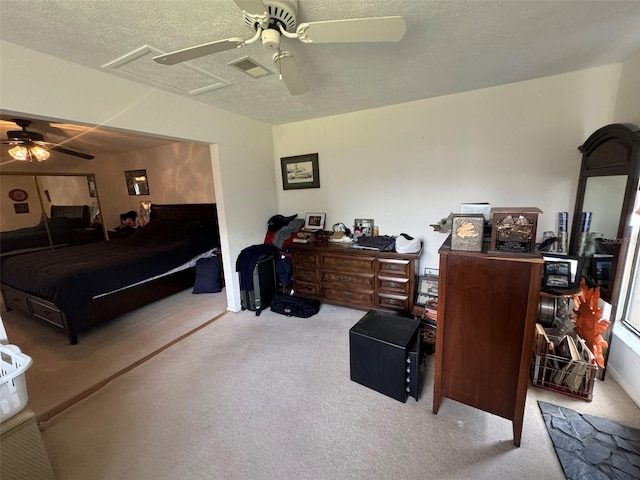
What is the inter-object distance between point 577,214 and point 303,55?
2.52m

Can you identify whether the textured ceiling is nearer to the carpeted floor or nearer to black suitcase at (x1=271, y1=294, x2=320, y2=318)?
black suitcase at (x1=271, y1=294, x2=320, y2=318)

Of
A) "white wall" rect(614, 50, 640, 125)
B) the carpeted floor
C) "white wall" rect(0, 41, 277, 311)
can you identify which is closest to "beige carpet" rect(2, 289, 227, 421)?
"white wall" rect(0, 41, 277, 311)

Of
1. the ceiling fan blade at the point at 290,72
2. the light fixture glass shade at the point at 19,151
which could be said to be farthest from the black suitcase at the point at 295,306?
the light fixture glass shade at the point at 19,151

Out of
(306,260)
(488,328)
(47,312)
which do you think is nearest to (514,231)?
(488,328)

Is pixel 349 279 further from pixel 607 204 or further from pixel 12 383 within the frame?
pixel 12 383

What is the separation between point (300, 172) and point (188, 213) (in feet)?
7.46

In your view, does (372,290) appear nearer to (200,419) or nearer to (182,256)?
(200,419)

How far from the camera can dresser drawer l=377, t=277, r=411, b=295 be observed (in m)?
2.69

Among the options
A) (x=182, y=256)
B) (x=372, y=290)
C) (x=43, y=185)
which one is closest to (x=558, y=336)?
(x=372, y=290)

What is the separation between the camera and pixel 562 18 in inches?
56.2

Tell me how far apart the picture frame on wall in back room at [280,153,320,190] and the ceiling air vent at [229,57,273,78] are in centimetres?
145

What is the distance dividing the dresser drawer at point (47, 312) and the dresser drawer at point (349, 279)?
8.77 feet

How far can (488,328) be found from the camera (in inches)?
54.7

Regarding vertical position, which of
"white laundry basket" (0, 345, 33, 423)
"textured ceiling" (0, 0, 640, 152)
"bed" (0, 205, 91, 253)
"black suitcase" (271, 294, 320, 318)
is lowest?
"black suitcase" (271, 294, 320, 318)
